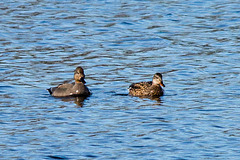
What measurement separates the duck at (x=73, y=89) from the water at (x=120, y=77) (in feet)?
1.02

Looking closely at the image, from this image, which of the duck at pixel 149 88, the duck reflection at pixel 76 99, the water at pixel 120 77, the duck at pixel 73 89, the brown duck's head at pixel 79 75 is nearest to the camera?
the water at pixel 120 77

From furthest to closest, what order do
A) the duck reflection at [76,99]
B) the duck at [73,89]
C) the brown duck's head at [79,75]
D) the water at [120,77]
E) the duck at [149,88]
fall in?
1. the brown duck's head at [79,75]
2. the duck at [149,88]
3. the duck at [73,89]
4. the duck reflection at [76,99]
5. the water at [120,77]

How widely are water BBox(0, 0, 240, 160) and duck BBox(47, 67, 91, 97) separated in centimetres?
31

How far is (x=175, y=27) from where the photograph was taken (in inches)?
1059

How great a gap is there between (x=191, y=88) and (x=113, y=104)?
101 inches

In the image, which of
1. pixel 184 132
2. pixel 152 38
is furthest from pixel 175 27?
pixel 184 132

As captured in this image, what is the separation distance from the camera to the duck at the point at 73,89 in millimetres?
17312

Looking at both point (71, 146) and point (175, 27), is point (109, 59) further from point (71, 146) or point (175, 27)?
point (71, 146)

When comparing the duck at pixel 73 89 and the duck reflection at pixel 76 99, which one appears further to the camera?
the duck at pixel 73 89

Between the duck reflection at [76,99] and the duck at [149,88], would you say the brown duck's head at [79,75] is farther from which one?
the duck at [149,88]

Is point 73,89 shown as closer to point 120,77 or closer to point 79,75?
point 79,75

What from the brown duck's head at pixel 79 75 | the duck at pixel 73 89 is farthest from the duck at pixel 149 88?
the brown duck's head at pixel 79 75

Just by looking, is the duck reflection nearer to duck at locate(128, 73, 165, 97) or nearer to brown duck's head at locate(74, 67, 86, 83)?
brown duck's head at locate(74, 67, 86, 83)

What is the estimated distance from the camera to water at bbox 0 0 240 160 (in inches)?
506
